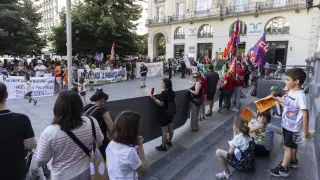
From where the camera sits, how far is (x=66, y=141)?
2.10 metres

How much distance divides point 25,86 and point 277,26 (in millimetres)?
24709

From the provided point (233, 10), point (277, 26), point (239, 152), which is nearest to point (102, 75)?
point (239, 152)

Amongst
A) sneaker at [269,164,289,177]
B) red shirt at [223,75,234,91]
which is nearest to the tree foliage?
red shirt at [223,75,234,91]

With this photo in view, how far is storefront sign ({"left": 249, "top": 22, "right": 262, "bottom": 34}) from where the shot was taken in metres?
25.4

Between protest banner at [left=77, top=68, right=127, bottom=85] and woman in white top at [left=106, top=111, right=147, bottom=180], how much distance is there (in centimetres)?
1318

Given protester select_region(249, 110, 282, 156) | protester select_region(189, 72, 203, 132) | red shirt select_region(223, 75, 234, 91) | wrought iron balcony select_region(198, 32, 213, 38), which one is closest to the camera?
protester select_region(249, 110, 282, 156)

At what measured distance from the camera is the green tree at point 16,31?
17.2 meters

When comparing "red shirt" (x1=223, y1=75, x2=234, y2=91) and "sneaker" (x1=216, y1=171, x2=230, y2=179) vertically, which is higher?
"red shirt" (x1=223, y1=75, x2=234, y2=91)

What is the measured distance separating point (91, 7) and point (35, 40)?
23.8ft

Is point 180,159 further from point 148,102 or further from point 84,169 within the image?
point 84,169

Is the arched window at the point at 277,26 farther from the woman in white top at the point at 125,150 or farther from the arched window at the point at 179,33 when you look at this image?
the woman in white top at the point at 125,150

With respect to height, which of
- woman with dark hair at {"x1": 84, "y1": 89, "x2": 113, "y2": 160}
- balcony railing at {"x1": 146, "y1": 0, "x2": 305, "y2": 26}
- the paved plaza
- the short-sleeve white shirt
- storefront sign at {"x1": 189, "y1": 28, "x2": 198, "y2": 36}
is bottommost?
the paved plaza

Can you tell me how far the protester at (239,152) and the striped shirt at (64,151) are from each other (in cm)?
215

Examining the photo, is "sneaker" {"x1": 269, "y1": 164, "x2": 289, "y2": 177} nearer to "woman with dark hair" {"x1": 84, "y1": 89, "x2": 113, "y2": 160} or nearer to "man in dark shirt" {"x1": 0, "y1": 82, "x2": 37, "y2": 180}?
"woman with dark hair" {"x1": 84, "y1": 89, "x2": 113, "y2": 160}
